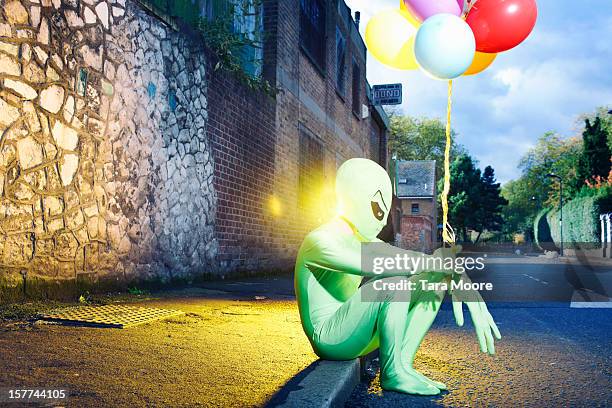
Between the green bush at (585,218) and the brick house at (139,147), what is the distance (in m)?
23.8

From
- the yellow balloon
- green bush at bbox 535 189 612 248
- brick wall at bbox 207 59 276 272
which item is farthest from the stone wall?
green bush at bbox 535 189 612 248

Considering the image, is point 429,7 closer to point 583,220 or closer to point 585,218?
point 585,218

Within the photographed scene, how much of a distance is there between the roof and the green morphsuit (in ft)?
178

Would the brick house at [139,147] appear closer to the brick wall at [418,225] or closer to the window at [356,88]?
the window at [356,88]

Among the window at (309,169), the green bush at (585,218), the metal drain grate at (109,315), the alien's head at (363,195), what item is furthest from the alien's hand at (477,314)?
the green bush at (585,218)

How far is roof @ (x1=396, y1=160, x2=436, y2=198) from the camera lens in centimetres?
5700

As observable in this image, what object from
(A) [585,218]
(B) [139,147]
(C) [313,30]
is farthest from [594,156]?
(B) [139,147]

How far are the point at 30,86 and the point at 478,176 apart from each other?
211 feet

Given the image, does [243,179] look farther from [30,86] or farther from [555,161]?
[555,161]

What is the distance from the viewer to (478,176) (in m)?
65.3

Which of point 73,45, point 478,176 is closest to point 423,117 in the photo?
point 478,176

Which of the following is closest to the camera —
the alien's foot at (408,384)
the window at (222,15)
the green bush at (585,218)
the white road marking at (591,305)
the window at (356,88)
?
the alien's foot at (408,384)

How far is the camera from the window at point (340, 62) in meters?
17.5

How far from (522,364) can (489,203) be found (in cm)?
6443
